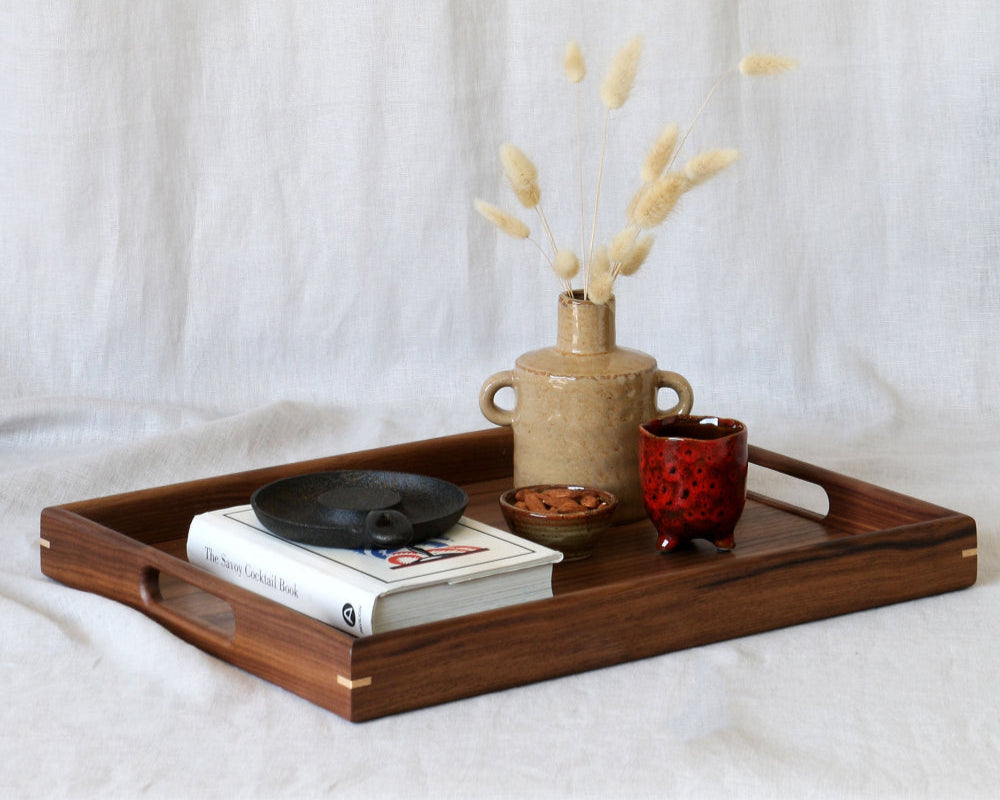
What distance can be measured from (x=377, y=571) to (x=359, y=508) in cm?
9

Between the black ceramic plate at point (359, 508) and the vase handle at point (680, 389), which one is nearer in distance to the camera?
the black ceramic plate at point (359, 508)

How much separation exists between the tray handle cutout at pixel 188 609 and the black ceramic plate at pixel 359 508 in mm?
75

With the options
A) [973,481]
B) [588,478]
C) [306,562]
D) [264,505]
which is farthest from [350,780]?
[973,481]

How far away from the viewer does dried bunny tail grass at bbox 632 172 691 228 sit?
135 cm

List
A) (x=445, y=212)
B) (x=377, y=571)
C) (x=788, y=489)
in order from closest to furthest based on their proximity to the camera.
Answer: (x=377, y=571) < (x=788, y=489) < (x=445, y=212)

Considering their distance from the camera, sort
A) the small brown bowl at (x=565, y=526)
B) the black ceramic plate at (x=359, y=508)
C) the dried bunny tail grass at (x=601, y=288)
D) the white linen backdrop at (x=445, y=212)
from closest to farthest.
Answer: the black ceramic plate at (x=359, y=508) → the small brown bowl at (x=565, y=526) → the dried bunny tail grass at (x=601, y=288) → the white linen backdrop at (x=445, y=212)

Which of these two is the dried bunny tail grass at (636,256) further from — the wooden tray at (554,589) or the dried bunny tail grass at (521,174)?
the wooden tray at (554,589)

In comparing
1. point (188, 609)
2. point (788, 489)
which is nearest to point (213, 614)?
point (188, 609)

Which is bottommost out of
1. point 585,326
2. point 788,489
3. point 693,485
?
point 788,489

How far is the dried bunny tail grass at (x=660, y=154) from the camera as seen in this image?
137cm

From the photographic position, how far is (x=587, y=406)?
4.56 ft

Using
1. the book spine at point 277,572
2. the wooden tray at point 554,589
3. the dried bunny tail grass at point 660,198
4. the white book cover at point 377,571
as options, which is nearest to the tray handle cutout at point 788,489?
the wooden tray at point 554,589

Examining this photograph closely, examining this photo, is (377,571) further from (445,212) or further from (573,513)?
(445,212)

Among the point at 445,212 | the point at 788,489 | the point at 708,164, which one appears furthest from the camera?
the point at 445,212
